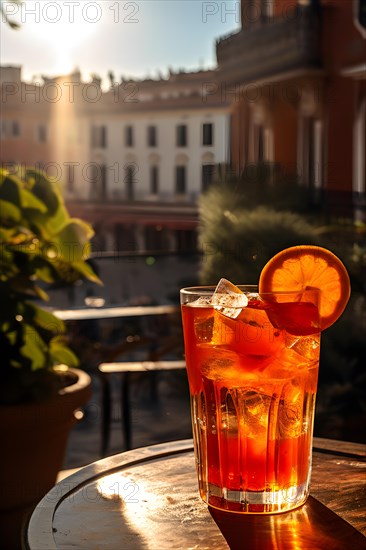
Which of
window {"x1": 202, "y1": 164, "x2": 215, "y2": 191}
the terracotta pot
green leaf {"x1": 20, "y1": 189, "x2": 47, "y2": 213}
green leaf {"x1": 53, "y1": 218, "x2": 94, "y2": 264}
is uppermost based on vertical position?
window {"x1": 202, "y1": 164, "x2": 215, "y2": 191}

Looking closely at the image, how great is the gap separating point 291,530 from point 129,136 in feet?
59.7

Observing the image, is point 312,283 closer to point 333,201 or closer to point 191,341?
point 191,341

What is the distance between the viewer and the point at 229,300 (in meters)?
0.87

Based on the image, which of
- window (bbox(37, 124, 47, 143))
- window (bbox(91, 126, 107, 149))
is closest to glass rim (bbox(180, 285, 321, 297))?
window (bbox(37, 124, 47, 143))

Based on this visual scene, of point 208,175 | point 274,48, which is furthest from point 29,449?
point 274,48

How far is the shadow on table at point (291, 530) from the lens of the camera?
0.79 metres

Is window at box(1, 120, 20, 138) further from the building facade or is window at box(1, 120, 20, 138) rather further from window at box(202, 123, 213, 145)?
window at box(202, 123, 213, 145)

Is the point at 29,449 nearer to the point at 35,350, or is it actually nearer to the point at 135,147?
the point at 35,350

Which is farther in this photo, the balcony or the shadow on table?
the balcony

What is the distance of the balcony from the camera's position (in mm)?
7441

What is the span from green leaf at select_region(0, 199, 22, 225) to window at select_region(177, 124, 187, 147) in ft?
53.6

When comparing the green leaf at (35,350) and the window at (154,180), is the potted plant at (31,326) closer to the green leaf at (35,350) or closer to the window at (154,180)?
the green leaf at (35,350)

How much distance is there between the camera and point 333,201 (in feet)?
20.8

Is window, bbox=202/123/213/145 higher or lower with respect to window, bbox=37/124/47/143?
lower
